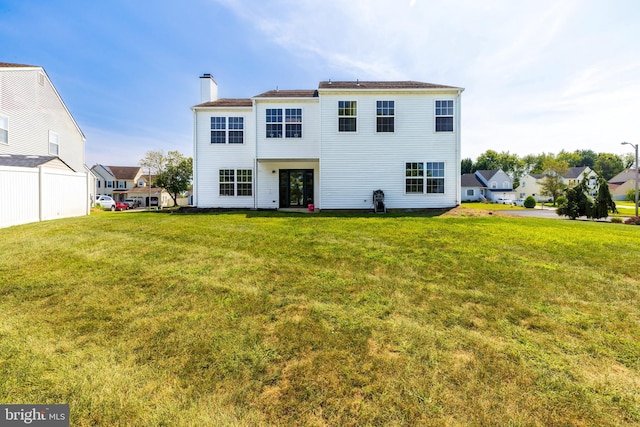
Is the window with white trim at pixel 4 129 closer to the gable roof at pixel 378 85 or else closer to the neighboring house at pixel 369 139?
the neighboring house at pixel 369 139

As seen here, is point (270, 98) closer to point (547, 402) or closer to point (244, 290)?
point (244, 290)

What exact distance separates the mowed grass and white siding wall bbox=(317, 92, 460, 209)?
28.8 ft

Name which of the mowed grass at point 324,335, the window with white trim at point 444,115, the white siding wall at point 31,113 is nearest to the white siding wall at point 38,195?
the mowed grass at point 324,335

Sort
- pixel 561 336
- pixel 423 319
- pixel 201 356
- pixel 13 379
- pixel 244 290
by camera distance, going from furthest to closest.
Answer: pixel 244 290, pixel 423 319, pixel 561 336, pixel 201 356, pixel 13 379

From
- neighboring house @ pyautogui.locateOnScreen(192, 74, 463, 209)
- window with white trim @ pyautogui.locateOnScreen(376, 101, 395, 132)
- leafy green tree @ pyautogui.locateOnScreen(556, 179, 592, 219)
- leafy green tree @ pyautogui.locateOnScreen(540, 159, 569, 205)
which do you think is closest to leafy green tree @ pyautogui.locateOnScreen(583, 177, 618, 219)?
leafy green tree @ pyautogui.locateOnScreen(556, 179, 592, 219)

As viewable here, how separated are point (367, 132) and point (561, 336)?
12709 mm

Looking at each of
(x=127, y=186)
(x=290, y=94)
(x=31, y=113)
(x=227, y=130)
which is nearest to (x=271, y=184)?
(x=227, y=130)

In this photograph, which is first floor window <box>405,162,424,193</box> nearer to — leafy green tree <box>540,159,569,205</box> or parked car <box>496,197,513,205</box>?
parked car <box>496,197,513,205</box>

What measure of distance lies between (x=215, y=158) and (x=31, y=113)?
1172 centimetres

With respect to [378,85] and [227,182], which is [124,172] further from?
→ [378,85]

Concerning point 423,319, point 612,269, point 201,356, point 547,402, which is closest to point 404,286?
point 423,319

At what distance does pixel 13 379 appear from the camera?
2.37 meters

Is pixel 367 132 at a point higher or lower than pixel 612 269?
higher

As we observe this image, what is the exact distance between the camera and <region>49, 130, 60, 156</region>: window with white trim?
60.1ft
